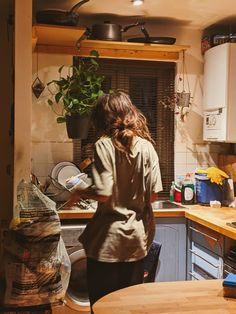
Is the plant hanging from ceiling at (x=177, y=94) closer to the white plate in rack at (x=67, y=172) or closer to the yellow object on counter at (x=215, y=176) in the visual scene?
the yellow object on counter at (x=215, y=176)

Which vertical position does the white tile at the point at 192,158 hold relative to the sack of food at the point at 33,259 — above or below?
above

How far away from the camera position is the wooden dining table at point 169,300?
1.41 metres

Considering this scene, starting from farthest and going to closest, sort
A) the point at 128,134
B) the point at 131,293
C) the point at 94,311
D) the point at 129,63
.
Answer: the point at 129,63, the point at 128,134, the point at 131,293, the point at 94,311

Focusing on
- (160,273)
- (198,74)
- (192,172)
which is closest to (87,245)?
(160,273)

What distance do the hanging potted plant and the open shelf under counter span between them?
0.79 ft

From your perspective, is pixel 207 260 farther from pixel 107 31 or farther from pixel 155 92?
pixel 107 31

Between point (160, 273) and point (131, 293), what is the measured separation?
196cm

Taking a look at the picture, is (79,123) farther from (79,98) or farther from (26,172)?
(26,172)

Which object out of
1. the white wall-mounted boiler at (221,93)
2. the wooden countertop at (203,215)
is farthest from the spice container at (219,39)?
the wooden countertop at (203,215)

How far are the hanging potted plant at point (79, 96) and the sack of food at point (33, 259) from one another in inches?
56.3

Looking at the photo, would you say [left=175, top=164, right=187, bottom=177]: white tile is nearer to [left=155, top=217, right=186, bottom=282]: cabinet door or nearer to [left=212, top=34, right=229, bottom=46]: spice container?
[left=155, top=217, right=186, bottom=282]: cabinet door

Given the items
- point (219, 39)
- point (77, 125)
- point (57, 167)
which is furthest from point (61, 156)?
point (219, 39)

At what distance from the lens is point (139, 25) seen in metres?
3.78

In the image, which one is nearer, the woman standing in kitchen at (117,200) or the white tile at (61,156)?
the woman standing in kitchen at (117,200)
